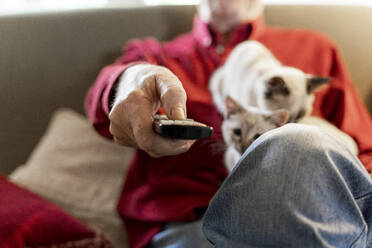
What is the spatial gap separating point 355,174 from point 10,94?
937mm

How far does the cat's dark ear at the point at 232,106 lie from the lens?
792mm

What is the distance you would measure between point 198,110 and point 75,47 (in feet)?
2.10

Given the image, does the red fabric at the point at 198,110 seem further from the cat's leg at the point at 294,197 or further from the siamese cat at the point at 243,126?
the cat's leg at the point at 294,197

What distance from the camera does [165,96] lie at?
0.54m

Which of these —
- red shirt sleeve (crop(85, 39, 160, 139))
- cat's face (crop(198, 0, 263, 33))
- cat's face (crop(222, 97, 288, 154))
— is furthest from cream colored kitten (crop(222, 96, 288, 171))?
cat's face (crop(198, 0, 263, 33))

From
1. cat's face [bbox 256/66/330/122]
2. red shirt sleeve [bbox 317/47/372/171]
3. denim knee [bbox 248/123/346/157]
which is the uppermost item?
denim knee [bbox 248/123/346/157]

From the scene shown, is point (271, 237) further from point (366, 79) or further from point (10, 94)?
point (10, 94)

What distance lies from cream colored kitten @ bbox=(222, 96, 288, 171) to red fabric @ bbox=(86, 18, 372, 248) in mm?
30

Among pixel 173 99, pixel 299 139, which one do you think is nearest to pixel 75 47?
pixel 173 99

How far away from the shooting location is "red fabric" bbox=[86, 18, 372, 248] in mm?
825

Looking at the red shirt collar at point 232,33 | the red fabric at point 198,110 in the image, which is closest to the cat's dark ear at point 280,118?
the red fabric at point 198,110

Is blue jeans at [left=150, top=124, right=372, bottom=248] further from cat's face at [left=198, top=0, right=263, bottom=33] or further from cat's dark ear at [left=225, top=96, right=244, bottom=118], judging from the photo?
cat's face at [left=198, top=0, right=263, bottom=33]

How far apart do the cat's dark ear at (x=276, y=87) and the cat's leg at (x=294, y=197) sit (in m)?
0.33

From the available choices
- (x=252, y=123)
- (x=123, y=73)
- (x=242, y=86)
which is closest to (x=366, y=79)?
(x=242, y=86)
